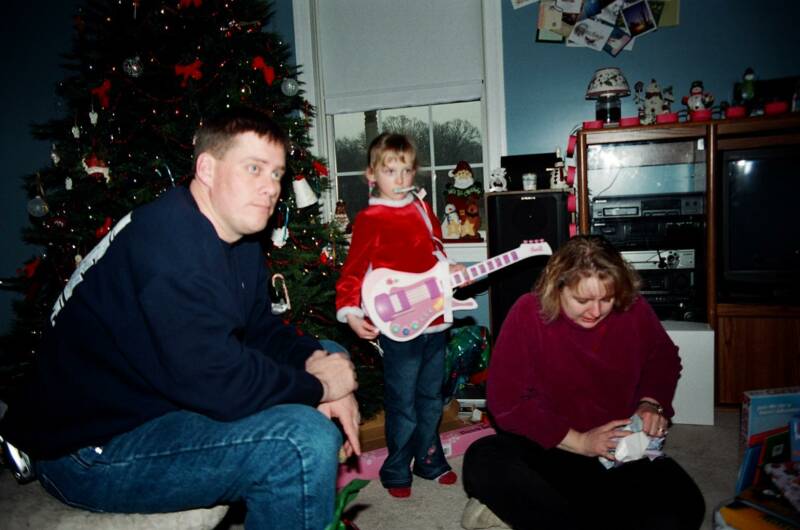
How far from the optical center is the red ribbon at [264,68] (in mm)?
2271

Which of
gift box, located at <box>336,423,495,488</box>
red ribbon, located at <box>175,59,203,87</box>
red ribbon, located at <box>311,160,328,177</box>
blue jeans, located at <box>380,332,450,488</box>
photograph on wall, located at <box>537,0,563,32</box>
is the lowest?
gift box, located at <box>336,423,495,488</box>

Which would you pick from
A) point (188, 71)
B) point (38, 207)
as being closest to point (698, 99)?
point (188, 71)

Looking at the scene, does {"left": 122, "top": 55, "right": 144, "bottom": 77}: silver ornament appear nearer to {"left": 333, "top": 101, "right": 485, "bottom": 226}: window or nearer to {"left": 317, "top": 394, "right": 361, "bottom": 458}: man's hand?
{"left": 333, "top": 101, "right": 485, "bottom": 226}: window

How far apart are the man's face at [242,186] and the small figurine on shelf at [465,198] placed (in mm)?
2332

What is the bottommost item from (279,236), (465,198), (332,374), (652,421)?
(652,421)

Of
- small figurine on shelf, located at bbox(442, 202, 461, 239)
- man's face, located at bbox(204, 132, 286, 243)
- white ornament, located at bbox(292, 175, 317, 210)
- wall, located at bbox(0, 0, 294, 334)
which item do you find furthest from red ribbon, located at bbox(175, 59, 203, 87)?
wall, located at bbox(0, 0, 294, 334)

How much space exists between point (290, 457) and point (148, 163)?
5.52ft

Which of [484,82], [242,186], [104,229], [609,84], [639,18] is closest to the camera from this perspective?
[242,186]

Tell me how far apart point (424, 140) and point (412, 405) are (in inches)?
85.1

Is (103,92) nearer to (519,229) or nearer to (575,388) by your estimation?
(519,229)

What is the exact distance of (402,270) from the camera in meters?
1.90

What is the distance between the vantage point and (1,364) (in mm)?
2541

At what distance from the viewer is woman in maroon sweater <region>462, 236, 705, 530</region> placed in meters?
1.38

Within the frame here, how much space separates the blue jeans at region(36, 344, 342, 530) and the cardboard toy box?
1.41 meters
